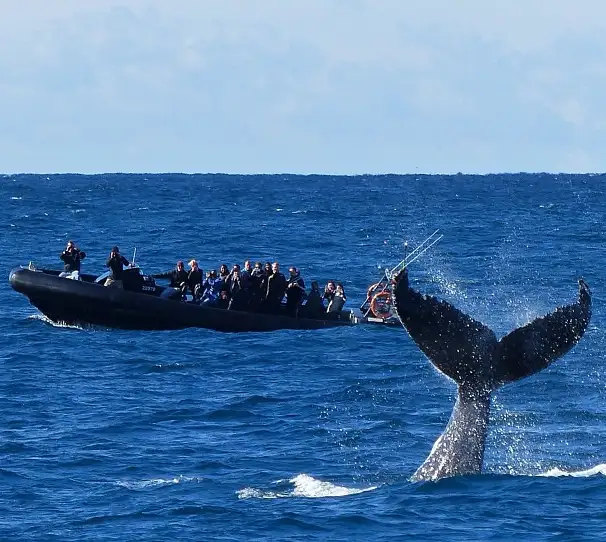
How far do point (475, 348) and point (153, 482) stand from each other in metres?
5.15

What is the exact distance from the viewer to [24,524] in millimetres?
16062

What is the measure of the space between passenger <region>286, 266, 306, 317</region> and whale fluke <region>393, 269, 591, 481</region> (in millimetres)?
17349

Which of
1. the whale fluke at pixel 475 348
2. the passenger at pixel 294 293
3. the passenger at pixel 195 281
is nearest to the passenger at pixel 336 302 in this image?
the passenger at pixel 294 293

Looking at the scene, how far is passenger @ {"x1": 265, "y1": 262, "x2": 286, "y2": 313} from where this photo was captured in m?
32.1

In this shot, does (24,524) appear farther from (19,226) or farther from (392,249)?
(19,226)

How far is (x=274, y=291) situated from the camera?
107ft

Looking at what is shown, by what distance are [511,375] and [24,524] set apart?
5.53m

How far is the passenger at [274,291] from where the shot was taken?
3212 centimetres

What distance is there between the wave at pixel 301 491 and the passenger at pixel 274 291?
14.6 meters

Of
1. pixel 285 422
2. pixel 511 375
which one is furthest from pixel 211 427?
pixel 511 375

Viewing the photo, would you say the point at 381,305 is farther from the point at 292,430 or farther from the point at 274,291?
the point at 292,430

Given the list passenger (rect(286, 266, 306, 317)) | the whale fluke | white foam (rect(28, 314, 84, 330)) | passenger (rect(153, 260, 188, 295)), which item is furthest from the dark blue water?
passenger (rect(153, 260, 188, 295))

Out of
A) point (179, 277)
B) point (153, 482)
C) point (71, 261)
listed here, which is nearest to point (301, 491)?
point (153, 482)

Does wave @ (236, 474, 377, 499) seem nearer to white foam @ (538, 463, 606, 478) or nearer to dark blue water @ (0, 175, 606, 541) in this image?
dark blue water @ (0, 175, 606, 541)
